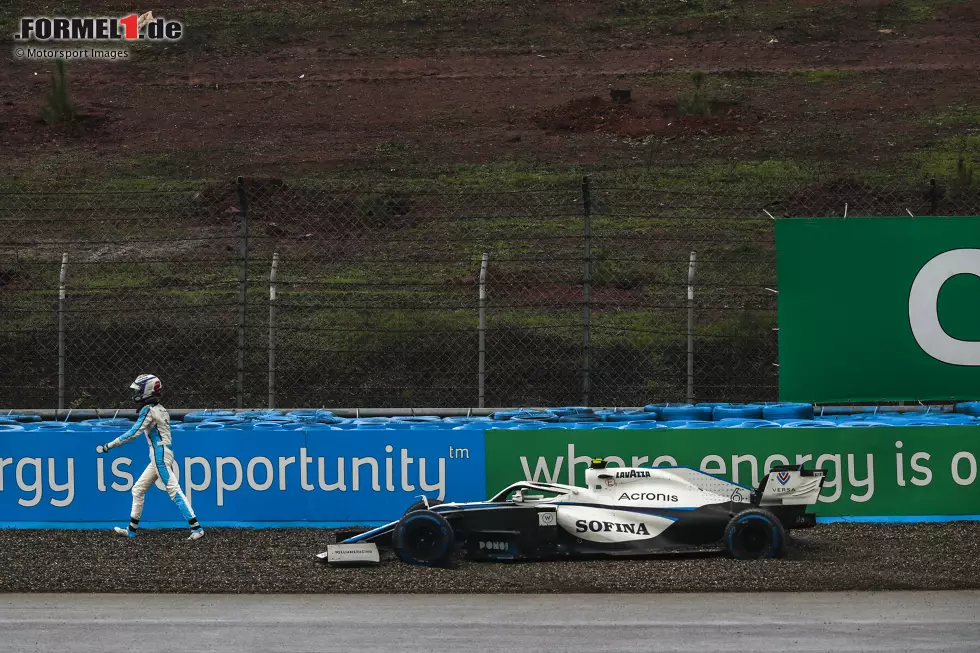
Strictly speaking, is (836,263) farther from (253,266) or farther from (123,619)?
(253,266)

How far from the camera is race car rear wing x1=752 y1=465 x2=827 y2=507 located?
9953 millimetres

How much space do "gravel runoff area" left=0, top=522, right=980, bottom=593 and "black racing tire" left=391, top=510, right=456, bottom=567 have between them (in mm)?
119

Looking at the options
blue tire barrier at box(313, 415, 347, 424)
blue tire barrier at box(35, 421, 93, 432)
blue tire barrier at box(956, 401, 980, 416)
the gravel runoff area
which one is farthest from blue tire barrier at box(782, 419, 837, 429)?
blue tire barrier at box(35, 421, 93, 432)

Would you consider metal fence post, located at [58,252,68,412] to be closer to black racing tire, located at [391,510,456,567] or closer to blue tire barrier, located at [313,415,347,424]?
blue tire barrier, located at [313,415,347,424]

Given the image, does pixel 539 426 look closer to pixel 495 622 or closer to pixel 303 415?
pixel 303 415

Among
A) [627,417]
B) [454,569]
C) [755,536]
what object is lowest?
[454,569]

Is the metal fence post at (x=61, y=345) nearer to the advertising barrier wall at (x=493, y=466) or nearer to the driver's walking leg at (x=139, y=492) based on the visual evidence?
the advertising barrier wall at (x=493, y=466)

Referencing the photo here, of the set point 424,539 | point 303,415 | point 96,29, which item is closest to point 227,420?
point 303,415

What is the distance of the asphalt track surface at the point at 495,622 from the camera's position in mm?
7086

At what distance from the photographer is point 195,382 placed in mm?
20438

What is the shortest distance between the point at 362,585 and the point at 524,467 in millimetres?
2742

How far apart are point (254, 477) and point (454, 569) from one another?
8.41 feet

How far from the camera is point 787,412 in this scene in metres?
13.4

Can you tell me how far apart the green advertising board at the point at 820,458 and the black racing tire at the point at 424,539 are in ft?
5.61
